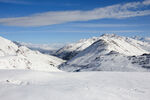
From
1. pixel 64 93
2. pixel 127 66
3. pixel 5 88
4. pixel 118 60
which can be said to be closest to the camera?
pixel 64 93

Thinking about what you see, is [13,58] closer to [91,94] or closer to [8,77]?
[8,77]

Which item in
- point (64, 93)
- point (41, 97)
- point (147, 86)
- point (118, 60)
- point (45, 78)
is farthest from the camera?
point (118, 60)

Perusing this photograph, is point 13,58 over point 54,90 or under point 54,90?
over

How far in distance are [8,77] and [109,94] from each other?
12.4 meters

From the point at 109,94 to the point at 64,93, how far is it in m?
3.54

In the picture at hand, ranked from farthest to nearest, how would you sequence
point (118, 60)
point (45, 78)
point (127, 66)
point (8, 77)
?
point (118, 60), point (127, 66), point (45, 78), point (8, 77)

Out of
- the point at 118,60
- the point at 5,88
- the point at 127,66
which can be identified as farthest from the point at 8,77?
the point at 118,60

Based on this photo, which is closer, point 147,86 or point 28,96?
point 28,96

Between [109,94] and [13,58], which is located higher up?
[13,58]

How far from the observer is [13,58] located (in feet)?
153

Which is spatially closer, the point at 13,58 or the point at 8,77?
the point at 8,77

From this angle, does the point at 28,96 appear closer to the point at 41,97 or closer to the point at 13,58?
the point at 41,97

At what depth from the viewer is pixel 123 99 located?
12148 millimetres

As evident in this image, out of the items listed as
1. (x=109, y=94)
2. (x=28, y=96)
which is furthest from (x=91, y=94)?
(x=28, y=96)
